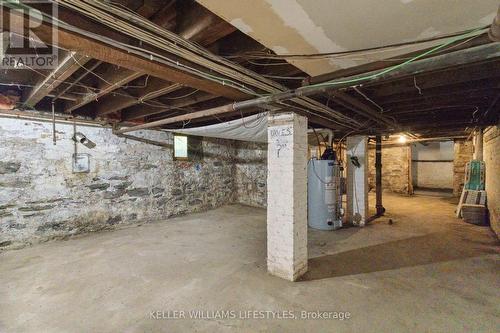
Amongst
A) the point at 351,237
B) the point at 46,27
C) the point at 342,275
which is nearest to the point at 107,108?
the point at 46,27

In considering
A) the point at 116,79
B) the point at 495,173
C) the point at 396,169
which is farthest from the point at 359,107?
the point at 396,169

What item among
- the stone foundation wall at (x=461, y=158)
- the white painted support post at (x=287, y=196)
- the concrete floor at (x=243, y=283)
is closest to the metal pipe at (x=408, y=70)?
the white painted support post at (x=287, y=196)

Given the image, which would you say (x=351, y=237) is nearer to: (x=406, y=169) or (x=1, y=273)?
(x=1, y=273)

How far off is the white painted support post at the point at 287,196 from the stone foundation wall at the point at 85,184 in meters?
3.28

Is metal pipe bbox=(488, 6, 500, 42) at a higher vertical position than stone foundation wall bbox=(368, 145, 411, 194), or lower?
higher

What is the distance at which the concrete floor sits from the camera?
185cm

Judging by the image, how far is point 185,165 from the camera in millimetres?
5543

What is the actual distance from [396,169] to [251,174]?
6.17 meters

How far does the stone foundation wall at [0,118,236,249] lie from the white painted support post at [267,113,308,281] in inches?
129

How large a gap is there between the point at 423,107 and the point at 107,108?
4659mm

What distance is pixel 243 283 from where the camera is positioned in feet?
7.91

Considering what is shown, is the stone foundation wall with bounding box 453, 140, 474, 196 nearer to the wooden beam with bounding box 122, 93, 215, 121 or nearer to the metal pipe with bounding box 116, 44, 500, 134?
the metal pipe with bounding box 116, 44, 500, 134

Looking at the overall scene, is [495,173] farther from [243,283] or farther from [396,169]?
[396,169]

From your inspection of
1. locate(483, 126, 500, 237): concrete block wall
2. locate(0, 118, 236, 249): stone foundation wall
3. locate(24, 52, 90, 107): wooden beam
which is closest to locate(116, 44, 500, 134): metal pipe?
locate(24, 52, 90, 107): wooden beam
